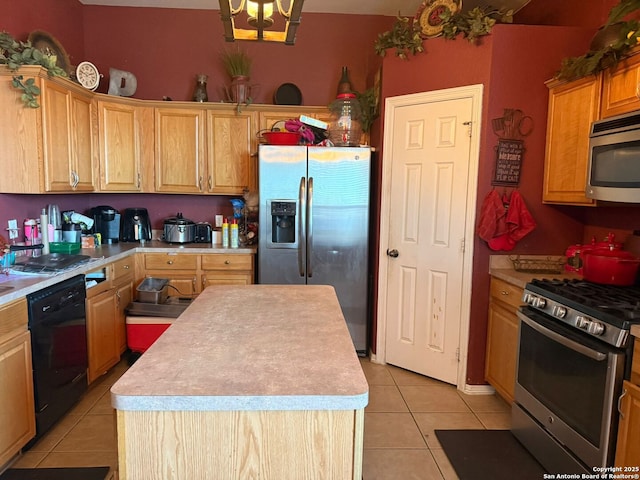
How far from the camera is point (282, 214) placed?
3.52m

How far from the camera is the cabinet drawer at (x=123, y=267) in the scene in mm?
3201

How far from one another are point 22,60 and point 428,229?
2919mm

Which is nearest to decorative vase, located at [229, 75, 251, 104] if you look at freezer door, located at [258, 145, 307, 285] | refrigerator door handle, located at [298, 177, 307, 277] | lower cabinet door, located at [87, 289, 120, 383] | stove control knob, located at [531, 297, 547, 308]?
freezer door, located at [258, 145, 307, 285]

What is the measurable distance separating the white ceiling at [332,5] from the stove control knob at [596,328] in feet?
10.4

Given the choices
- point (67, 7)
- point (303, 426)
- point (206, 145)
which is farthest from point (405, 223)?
point (67, 7)

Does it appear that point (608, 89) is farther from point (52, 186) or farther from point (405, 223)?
point (52, 186)

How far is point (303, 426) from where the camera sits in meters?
1.08

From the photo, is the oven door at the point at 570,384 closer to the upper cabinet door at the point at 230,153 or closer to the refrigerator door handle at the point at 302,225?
the refrigerator door handle at the point at 302,225

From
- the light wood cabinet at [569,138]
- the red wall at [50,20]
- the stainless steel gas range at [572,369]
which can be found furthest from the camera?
the red wall at [50,20]

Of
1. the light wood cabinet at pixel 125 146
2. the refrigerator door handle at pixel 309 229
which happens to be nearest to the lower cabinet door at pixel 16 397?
the light wood cabinet at pixel 125 146

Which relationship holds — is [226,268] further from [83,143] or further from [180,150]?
[83,143]

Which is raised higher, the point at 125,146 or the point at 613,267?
the point at 125,146

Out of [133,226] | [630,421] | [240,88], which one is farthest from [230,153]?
[630,421]

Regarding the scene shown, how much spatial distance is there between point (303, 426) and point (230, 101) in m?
3.40
